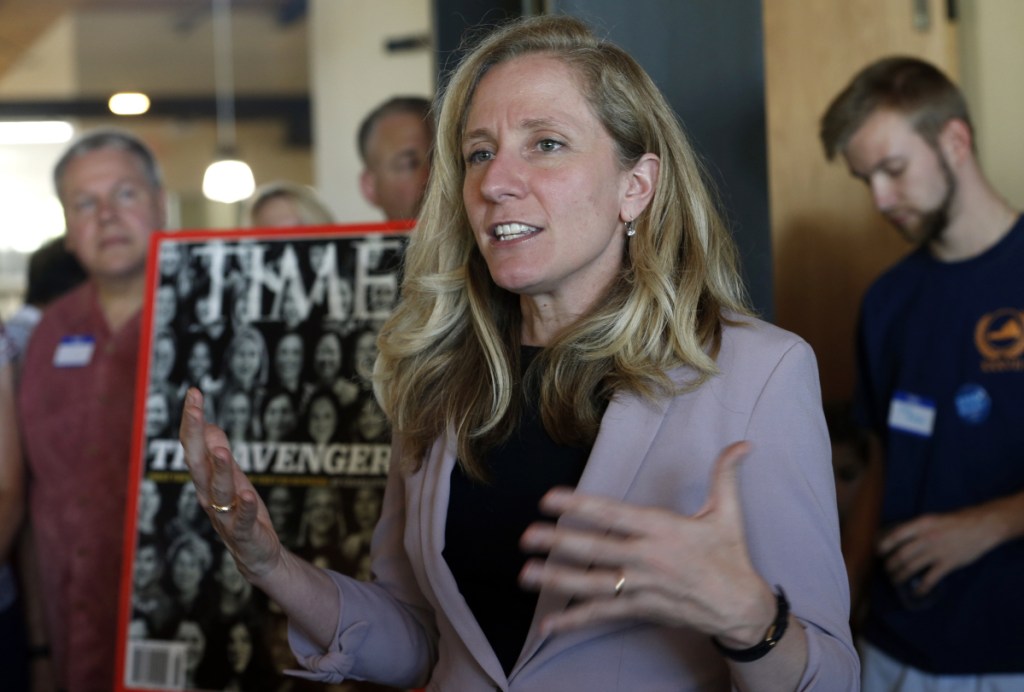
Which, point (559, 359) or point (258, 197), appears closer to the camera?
point (559, 359)

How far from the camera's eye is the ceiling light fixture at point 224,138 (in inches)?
333

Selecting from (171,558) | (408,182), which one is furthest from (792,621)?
(408,182)

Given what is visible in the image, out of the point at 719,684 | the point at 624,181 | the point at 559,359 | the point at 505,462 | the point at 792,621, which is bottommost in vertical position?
the point at 719,684

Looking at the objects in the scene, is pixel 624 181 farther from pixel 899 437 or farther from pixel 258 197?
pixel 258 197

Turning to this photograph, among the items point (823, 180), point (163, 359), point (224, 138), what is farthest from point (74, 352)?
point (224, 138)

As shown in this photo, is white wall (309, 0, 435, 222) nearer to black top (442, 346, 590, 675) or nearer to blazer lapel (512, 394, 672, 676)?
black top (442, 346, 590, 675)

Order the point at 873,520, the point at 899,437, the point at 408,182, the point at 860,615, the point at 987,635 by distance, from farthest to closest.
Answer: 1. the point at 408,182
2. the point at 860,615
3. the point at 873,520
4. the point at 899,437
5. the point at 987,635

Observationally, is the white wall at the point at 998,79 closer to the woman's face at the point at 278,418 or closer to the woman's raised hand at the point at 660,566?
the woman's face at the point at 278,418

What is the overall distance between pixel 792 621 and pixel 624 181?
0.69 m

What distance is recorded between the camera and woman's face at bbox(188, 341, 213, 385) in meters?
2.45

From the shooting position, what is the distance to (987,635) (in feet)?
7.74

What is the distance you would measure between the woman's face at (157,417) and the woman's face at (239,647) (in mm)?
457

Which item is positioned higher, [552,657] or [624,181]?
[624,181]

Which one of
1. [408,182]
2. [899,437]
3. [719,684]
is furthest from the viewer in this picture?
[408,182]
